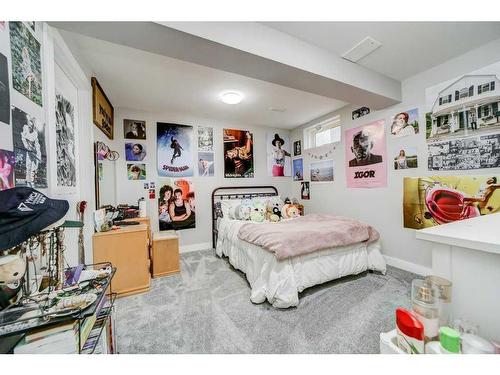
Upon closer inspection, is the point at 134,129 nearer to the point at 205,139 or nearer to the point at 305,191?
the point at 205,139

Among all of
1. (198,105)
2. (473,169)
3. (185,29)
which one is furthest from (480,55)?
(198,105)

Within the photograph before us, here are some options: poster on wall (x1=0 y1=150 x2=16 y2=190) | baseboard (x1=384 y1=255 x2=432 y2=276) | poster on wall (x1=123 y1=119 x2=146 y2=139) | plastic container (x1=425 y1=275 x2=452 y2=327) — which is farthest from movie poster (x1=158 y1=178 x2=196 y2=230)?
plastic container (x1=425 y1=275 x2=452 y2=327)

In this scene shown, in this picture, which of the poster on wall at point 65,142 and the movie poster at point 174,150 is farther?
the movie poster at point 174,150

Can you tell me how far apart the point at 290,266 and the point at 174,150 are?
2615 millimetres

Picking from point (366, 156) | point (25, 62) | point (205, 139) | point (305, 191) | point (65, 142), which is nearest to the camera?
point (25, 62)

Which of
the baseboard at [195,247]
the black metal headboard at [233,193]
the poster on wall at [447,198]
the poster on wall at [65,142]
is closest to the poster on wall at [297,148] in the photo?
the black metal headboard at [233,193]

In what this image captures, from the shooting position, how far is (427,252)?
233cm

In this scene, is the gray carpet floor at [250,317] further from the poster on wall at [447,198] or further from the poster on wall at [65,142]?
the poster on wall at [65,142]

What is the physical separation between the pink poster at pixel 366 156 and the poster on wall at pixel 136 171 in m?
3.25

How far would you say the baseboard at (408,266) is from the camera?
234 cm

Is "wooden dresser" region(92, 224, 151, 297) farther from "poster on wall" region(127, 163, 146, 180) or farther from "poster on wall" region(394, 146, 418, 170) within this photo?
"poster on wall" region(394, 146, 418, 170)

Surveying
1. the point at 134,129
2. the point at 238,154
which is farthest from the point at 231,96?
the point at 134,129

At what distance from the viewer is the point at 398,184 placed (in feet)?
8.42
